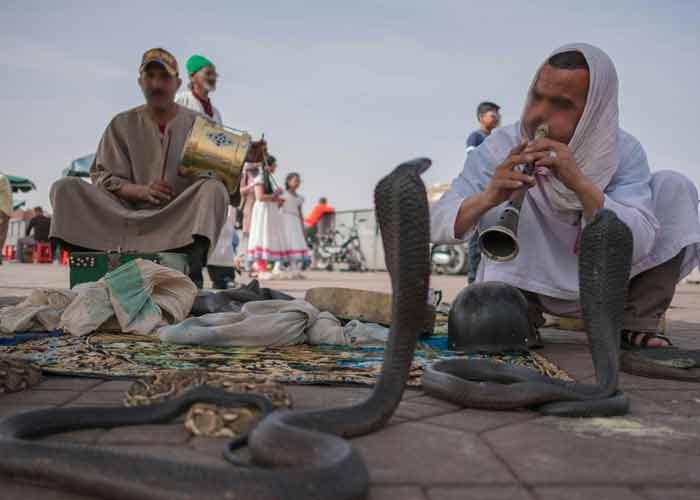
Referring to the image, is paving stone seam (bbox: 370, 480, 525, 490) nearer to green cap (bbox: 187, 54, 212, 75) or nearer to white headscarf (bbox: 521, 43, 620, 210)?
white headscarf (bbox: 521, 43, 620, 210)

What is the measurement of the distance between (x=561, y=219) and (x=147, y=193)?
238 cm

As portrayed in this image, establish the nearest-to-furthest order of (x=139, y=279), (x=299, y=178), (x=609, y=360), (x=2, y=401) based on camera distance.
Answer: (x=2, y=401)
(x=609, y=360)
(x=139, y=279)
(x=299, y=178)

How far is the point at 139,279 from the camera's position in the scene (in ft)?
9.67

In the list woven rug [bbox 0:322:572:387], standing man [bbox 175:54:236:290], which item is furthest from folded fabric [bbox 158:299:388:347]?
standing man [bbox 175:54:236:290]

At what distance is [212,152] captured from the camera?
159 inches

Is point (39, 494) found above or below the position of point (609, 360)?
below

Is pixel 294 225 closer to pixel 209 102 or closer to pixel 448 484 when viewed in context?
pixel 209 102

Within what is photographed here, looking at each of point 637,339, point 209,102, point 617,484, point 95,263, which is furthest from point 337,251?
point 617,484

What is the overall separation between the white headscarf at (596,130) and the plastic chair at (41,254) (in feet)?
58.9

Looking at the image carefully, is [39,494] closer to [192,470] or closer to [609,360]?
[192,470]

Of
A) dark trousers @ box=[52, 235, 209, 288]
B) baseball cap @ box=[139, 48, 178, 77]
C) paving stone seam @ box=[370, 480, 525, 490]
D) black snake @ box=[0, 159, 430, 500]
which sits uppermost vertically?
baseball cap @ box=[139, 48, 178, 77]

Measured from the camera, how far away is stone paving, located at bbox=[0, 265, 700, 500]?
42.6 inches

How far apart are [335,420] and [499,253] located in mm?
1390

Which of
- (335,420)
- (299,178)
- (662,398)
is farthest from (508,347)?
(299,178)
